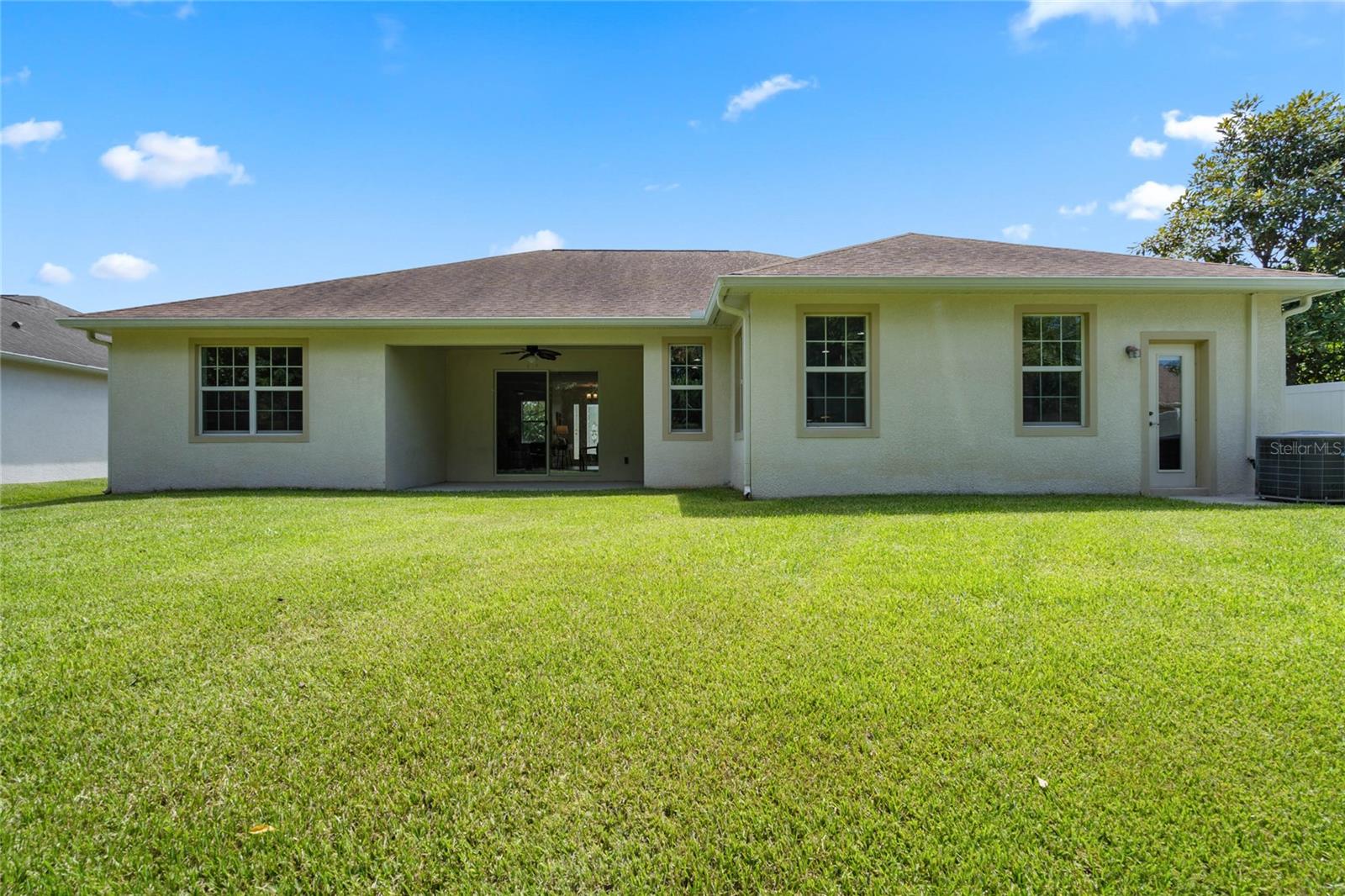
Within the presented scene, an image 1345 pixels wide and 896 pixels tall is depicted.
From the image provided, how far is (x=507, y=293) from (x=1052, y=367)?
947cm

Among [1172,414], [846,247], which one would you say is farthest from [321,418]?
[1172,414]

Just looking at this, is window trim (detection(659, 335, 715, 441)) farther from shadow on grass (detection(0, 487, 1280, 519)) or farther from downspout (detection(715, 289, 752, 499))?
downspout (detection(715, 289, 752, 499))

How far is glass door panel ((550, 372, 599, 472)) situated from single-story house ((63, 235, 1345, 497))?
54mm

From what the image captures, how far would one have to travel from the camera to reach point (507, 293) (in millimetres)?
12297

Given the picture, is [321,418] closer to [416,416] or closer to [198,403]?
[416,416]

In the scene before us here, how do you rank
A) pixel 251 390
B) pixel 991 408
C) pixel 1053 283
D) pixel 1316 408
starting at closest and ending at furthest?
pixel 1053 283
pixel 991 408
pixel 1316 408
pixel 251 390

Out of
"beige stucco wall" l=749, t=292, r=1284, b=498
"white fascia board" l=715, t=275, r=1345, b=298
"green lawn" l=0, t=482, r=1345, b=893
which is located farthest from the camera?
"beige stucco wall" l=749, t=292, r=1284, b=498

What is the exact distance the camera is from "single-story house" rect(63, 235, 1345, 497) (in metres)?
8.79

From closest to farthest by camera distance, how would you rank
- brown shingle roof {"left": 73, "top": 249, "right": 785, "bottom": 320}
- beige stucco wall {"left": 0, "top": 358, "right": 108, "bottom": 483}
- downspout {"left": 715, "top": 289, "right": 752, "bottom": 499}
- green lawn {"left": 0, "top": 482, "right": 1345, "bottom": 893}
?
green lawn {"left": 0, "top": 482, "right": 1345, "bottom": 893} < downspout {"left": 715, "top": 289, "right": 752, "bottom": 499} < brown shingle roof {"left": 73, "top": 249, "right": 785, "bottom": 320} < beige stucco wall {"left": 0, "top": 358, "right": 108, "bottom": 483}

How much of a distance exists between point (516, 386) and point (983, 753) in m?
12.8

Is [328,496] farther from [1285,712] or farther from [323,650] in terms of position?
[1285,712]

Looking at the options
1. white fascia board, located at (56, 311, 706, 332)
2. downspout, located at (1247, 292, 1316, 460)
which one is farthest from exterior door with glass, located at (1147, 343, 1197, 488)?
white fascia board, located at (56, 311, 706, 332)

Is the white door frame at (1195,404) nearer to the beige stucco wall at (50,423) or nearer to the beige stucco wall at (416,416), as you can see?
the beige stucco wall at (416,416)

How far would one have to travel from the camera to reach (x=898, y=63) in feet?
35.2
